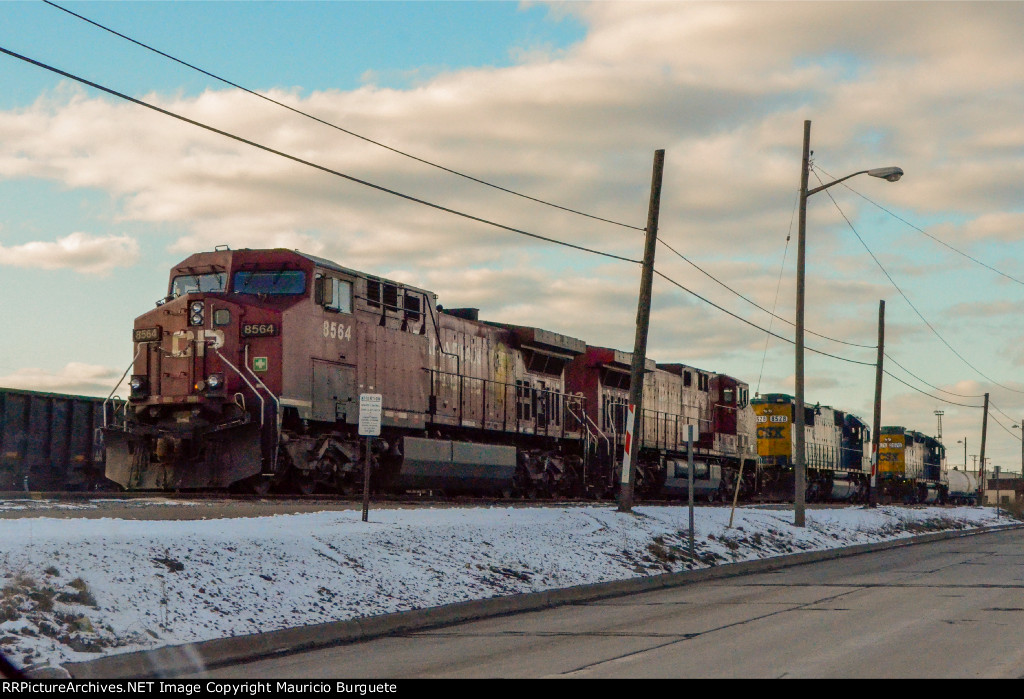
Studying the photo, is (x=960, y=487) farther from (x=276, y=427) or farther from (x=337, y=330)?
(x=276, y=427)

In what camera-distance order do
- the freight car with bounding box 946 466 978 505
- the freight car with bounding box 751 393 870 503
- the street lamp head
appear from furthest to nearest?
the freight car with bounding box 946 466 978 505 < the freight car with bounding box 751 393 870 503 < the street lamp head

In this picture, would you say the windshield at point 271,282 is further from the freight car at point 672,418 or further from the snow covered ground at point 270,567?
the freight car at point 672,418

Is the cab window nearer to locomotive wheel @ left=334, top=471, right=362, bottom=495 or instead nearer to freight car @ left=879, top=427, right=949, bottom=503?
locomotive wheel @ left=334, top=471, right=362, bottom=495

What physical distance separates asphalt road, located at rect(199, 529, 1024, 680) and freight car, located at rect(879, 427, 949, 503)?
51.6m

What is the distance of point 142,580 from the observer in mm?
10469

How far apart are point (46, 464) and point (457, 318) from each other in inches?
392

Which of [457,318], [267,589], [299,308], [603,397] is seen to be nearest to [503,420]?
Result: [457,318]

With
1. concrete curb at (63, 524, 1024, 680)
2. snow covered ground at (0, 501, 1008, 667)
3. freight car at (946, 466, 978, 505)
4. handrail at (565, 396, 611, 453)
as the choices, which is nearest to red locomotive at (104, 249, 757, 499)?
handrail at (565, 396, 611, 453)

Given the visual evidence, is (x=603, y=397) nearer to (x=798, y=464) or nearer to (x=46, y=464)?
(x=798, y=464)

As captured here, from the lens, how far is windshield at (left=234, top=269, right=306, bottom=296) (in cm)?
2131

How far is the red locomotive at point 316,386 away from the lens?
20125mm

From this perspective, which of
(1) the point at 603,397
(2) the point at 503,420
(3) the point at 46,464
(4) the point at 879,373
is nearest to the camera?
(3) the point at 46,464

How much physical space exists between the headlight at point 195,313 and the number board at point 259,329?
862mm

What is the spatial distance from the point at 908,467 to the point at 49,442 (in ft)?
184
